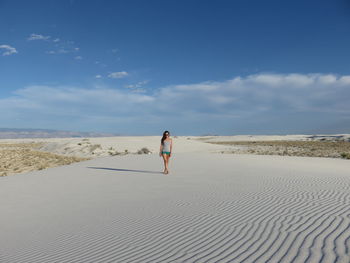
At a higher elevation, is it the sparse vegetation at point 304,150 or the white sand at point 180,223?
the sparse vegetation at point 304,150

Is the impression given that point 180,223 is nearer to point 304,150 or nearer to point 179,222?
point 179,222

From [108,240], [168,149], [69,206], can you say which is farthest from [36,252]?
[168,149]

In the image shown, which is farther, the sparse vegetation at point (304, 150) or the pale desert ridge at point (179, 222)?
the sparse vegetation at point (304, 150)

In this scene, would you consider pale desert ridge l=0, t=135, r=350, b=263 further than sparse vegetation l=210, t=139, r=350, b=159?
No

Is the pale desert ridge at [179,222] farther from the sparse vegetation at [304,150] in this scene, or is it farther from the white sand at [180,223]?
the sparse vegetation at [304,150]

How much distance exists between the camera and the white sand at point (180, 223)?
3.67 metres

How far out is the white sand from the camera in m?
3.67

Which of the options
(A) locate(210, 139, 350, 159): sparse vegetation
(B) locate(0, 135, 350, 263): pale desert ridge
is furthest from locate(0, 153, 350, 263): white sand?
(A) locate(210, 139, 350, 159): sparse vegetation

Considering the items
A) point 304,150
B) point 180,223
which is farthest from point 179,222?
point 304,150

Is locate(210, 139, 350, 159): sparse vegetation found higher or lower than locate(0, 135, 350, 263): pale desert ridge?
higher

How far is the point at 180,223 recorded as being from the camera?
4949mm

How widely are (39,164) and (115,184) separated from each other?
10.6 metres

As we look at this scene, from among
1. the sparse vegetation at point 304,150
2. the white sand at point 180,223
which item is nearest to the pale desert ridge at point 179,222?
the white sand at point 180,223

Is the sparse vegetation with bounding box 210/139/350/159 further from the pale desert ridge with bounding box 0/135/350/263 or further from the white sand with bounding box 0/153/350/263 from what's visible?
the white sand with bounding box 0/153/350/263
